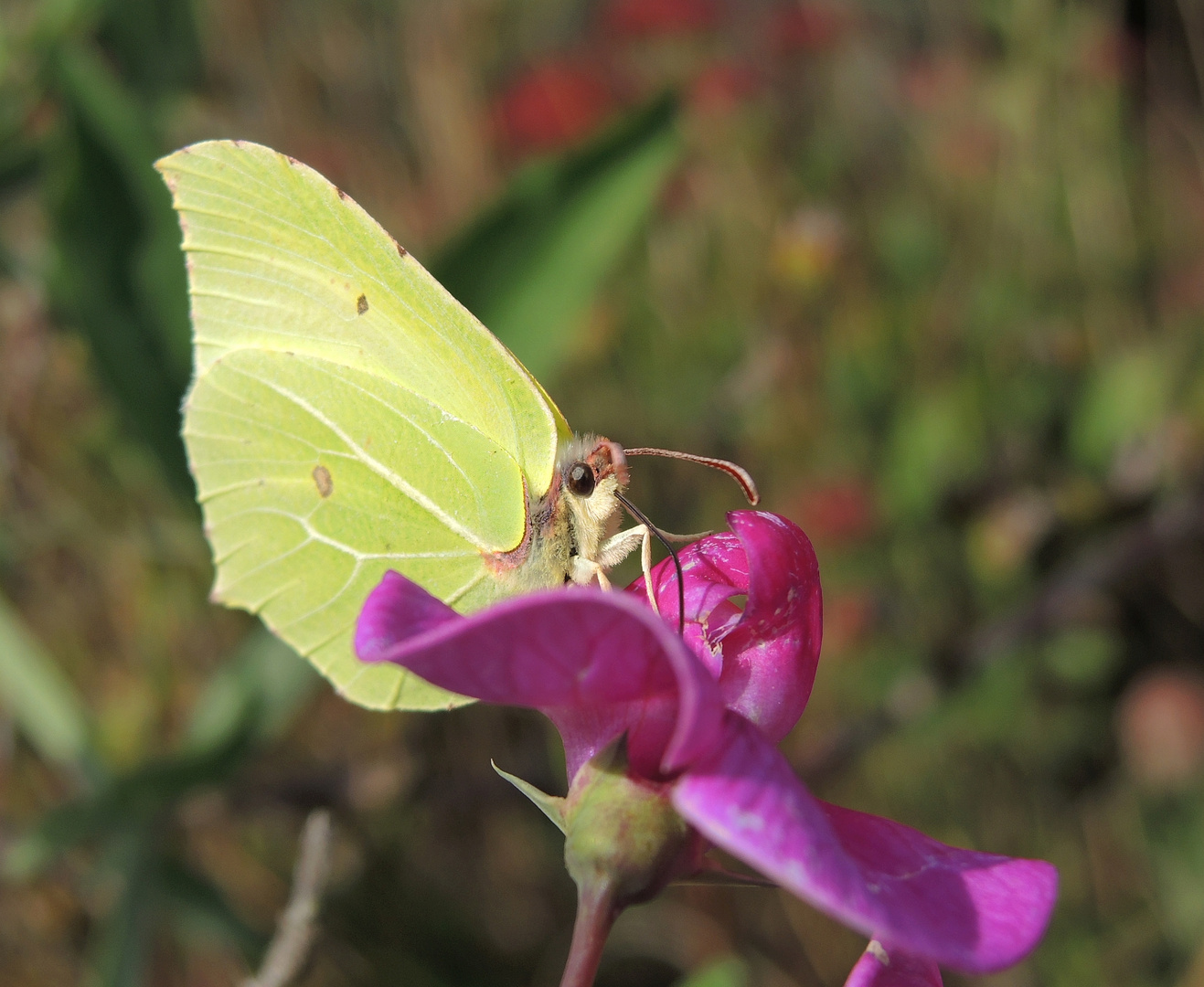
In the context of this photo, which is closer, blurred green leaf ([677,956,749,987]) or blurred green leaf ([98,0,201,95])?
blurred green leaf ([677,956,749,987])

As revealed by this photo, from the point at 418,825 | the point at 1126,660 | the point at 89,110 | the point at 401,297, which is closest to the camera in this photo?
the point at 401,297

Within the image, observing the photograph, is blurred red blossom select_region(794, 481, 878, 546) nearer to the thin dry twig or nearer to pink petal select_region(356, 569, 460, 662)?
the thin dry twig

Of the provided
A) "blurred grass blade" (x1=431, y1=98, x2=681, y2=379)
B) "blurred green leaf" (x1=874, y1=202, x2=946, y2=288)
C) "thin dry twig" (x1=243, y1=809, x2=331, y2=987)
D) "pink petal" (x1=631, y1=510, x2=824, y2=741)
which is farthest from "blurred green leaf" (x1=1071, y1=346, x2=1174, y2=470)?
"thin dry twig" (x1=243, y1=809, x2=331, y2=987)

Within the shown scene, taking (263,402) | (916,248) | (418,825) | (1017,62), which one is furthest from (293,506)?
(1017,62)

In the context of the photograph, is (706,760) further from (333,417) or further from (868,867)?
(333,417)

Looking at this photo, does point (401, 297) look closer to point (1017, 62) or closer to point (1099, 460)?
point (1099, 460)

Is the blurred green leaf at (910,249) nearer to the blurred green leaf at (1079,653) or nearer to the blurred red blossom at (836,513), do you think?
the blurred red blossom at (836,513)

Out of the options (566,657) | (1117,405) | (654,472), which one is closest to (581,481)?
(566,657)
